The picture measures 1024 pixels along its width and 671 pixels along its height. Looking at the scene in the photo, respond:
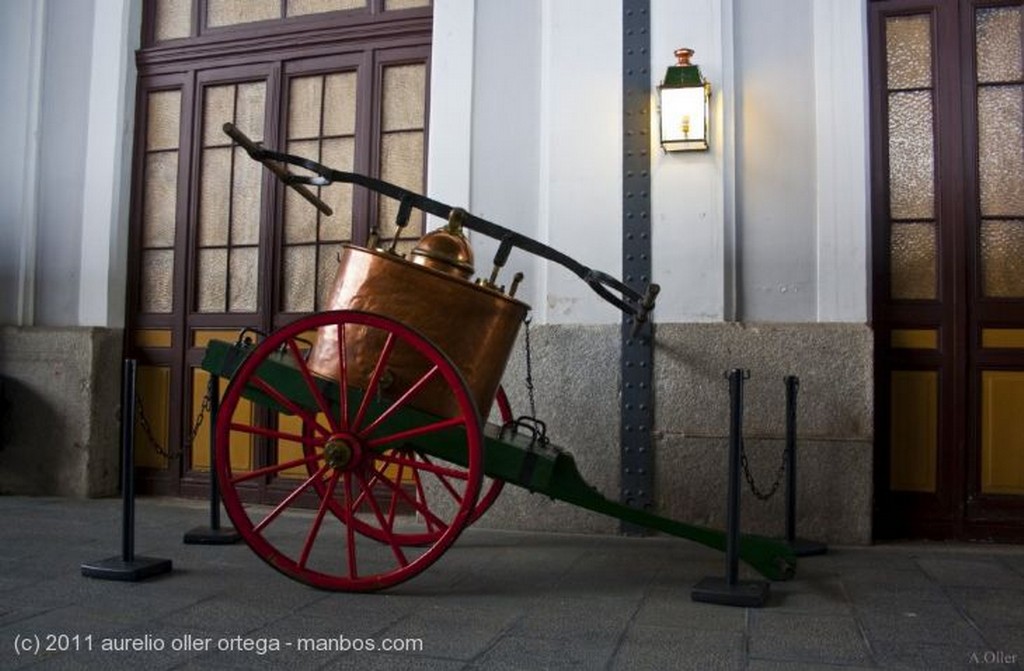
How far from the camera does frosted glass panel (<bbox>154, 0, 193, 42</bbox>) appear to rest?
239 inches

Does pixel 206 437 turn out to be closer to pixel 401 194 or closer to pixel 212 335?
pixel 212 335

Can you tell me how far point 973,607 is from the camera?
3367 mm

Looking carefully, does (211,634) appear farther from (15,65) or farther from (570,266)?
(15,65)

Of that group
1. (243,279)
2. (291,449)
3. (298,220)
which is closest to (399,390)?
(291,449)

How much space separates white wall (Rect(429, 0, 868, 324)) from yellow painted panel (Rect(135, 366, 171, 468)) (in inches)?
97.2

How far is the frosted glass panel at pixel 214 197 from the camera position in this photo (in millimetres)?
5918

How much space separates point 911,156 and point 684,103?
1.34 meters

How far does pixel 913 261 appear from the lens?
4824 mm

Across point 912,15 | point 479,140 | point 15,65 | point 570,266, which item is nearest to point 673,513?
point 570,266

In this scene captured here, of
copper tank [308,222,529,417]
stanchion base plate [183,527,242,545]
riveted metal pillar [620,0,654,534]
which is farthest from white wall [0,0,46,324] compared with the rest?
riveted metal pillar [620,0,654,534]

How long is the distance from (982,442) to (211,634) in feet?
13.0

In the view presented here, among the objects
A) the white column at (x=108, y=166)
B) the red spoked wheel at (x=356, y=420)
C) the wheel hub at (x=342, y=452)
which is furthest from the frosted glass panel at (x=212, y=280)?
the wheel hub at (x=342, y=452)

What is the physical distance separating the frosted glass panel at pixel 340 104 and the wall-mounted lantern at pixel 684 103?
208 cm

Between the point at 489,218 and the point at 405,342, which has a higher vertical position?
the point at 489,218
